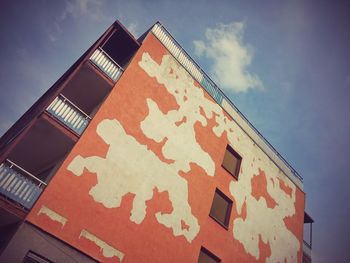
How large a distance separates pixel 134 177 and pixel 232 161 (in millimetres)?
7284

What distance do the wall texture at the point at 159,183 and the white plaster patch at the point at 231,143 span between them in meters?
0.06

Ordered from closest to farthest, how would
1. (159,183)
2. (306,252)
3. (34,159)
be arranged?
1. (159,183)
2. (34,159)
3. (306,252)

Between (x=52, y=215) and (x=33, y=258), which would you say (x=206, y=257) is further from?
(x=33, y=258)

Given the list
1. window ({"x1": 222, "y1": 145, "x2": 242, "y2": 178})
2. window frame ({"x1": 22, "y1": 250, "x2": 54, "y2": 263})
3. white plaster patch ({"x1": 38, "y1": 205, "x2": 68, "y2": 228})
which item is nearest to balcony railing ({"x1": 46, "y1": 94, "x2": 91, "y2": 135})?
white plaster patch ({"x1": 38, "y1": 205, "x2": 68, "y2": 228})

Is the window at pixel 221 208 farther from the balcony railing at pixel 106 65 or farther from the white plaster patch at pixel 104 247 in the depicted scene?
the balcony railing at pixel 106 65

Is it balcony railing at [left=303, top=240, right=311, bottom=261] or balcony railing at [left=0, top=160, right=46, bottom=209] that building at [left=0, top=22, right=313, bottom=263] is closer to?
balcony railing at [left=0, top=160, right=46, bottom=209]

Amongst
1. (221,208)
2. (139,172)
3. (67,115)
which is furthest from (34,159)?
(221,208)

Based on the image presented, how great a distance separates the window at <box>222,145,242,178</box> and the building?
0.21 ft

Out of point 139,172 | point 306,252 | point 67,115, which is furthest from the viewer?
point 306,252

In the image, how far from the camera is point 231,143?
15656 millimetres

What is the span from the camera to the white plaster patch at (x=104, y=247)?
337 inches

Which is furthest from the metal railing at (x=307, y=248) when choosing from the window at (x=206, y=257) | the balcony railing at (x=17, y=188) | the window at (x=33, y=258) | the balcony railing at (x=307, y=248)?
the balcony railing at (x=17, y=188)

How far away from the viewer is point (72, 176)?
8.80m

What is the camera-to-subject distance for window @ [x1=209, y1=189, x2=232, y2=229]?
13.3 meters
